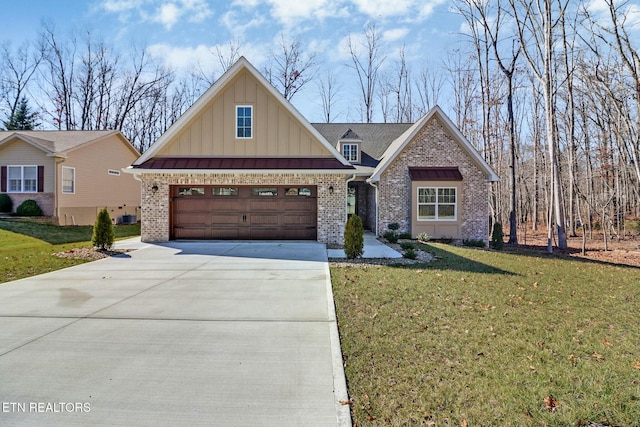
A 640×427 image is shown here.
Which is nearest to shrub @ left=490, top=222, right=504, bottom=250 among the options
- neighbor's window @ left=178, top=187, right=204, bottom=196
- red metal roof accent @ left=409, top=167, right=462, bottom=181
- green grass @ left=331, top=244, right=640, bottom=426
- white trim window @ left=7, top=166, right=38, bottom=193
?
red metal roof accent @ left=409, top=167, right=462, bottom=181

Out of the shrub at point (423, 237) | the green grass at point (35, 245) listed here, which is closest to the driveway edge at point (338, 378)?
the green grass at point (35, 245)

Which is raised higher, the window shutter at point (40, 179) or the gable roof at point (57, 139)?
the gable roof at point (57, 139)

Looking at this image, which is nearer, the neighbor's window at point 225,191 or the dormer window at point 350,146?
the neighbor's window at point 225,191

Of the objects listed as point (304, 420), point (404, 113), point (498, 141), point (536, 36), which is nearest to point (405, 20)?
point (536, 36)

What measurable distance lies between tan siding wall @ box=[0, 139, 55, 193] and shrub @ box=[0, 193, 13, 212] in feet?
5.91

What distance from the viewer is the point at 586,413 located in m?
2.91

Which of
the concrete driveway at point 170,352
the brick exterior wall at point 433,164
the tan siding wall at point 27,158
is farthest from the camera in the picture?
the tan siding wall at point 27,158

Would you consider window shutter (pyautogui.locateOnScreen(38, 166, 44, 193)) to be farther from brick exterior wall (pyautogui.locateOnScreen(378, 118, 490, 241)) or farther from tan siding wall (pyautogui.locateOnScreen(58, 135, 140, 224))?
brick exterior wall (pyautogui.locateOnScreen(378, 118, 490, 241))

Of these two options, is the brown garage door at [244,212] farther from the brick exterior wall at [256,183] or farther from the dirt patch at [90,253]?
the dirt patch at [90,253]

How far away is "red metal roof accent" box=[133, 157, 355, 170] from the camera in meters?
13.0

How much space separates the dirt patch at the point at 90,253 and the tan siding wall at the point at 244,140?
13.3 ft

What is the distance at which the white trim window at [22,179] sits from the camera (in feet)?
62.6

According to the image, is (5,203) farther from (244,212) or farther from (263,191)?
(263,191)

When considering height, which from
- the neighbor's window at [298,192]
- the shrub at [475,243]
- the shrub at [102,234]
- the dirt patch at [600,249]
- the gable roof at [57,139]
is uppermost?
the gable roof at [57,139]
